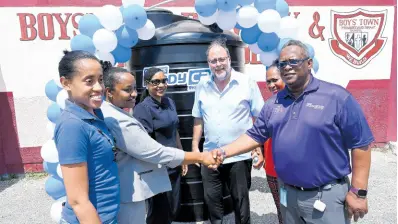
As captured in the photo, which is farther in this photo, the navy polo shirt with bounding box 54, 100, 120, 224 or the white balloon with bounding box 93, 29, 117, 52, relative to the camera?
the white balloon with bounding box 93, 29, 117, 52

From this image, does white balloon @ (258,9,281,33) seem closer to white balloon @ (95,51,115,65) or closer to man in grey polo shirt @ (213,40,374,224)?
man in grey polo shirt @ (213,40,374,224)

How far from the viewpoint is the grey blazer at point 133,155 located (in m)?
1.73

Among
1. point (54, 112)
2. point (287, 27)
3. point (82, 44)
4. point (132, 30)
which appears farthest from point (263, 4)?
point (54, 112)

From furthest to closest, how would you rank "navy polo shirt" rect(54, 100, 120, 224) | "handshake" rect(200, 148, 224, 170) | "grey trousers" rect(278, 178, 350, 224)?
"handshake" rect(200, 148, 224, 170) → "grey trousers" rect(278, 178, 350, 224) → "navy polo shirt" rect(54, 100, 120, 224)

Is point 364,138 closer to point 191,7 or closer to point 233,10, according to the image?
point 233,10

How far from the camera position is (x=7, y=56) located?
500 cm

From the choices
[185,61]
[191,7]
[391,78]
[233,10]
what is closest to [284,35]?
[233,10]

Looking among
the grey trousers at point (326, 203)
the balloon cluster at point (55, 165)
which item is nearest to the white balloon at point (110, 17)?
the balloon cluster at point (55, 165)

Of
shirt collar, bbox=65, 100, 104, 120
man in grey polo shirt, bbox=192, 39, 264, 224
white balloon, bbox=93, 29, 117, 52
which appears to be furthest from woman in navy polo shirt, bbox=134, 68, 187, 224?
shirt collar, bbox=65, 100, 104, 120

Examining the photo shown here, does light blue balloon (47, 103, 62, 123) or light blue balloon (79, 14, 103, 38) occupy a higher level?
light blue balloon (79, 14, 103, 38)

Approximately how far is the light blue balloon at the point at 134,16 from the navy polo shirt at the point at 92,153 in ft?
4.91

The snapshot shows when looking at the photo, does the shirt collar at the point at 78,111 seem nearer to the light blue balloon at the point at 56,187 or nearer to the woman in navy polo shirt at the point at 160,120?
the woman in navy polo shirt at the point at 160,120

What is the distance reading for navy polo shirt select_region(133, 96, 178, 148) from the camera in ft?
8.70

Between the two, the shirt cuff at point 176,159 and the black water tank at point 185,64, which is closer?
the shirt cuff at point 176,159
